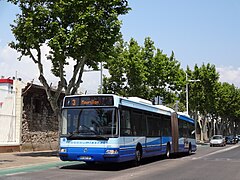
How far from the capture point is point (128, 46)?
3984 cm

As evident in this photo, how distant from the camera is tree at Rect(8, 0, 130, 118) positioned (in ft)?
73.9

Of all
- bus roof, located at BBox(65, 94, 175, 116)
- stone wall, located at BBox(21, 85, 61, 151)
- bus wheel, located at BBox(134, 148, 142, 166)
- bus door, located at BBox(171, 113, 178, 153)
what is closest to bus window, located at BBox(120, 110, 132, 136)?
bus roof, located at BBox(65, 94, 175, 116)

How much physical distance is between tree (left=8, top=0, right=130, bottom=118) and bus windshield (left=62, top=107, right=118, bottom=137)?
6.51 meters

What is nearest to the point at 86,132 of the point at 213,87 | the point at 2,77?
the point at 2,77

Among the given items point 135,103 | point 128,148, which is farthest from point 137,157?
point 135,103

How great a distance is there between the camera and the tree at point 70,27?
73.9 feet

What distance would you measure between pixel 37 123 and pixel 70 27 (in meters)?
9.70

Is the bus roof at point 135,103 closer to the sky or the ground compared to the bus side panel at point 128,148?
closer to the sky

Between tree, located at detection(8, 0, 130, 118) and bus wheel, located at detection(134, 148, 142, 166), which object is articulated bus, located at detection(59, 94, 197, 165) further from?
tree, located at detection(8, 0, 130, 118)

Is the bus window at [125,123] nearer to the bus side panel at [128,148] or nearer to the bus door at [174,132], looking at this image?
the bus side panel at [128,148]

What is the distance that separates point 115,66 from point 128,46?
2948 mm

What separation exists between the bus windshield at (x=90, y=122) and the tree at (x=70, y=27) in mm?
6513

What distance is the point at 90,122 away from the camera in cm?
1631

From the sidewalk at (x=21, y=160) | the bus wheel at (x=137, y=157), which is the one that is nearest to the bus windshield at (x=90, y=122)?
the bus wheel at (x=137, y=157)
